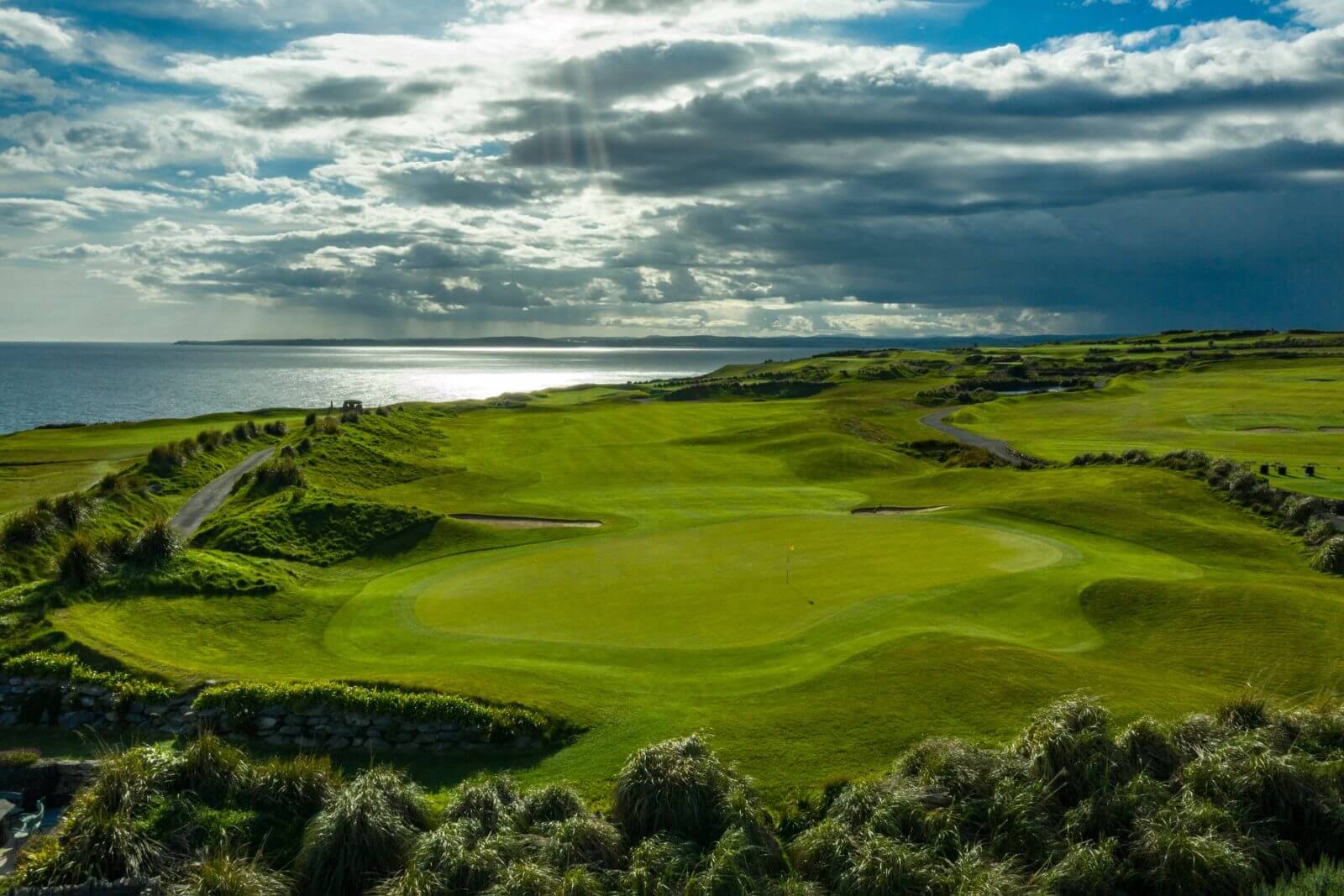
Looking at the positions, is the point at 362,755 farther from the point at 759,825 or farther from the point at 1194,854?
the point at 1194,854

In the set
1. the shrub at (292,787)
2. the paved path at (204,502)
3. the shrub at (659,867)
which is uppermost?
the paved path at (204,502)

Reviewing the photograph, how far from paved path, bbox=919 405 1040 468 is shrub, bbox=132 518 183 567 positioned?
153ft

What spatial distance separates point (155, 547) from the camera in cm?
2603

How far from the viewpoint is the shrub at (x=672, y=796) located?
1290 cm

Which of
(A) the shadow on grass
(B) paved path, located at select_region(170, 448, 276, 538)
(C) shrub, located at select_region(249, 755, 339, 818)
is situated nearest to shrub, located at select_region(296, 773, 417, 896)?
(C) shrub, located at select_region(249, 755, 339, 818)

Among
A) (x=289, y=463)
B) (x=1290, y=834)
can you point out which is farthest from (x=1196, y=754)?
(x=289, y=463)

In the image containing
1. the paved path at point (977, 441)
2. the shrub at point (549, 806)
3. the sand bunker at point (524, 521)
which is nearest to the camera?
the shrub at point (549, 806)

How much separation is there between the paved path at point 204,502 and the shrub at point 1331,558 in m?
40.6

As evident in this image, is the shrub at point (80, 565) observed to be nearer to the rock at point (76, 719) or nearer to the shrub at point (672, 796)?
the rock at point (76, 719)

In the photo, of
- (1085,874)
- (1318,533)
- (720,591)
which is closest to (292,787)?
(1085,874)

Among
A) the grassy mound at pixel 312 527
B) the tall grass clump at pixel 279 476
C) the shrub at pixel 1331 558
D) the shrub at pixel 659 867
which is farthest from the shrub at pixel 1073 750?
the tall grass clump at pixel 279 476

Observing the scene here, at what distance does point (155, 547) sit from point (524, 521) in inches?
616

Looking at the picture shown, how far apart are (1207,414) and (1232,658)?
7071 cm

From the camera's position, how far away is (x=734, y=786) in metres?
13.5
